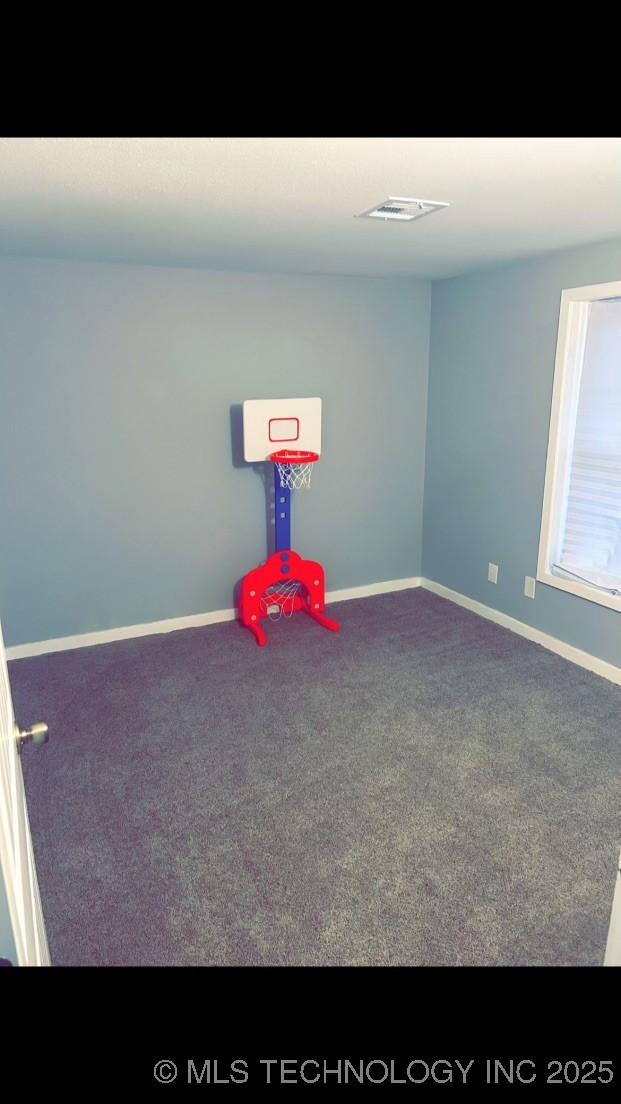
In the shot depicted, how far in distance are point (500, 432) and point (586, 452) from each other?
1.99ft

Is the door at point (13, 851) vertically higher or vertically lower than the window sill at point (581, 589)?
higher

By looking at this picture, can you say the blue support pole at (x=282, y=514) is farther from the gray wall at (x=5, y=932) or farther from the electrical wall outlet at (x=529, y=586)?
the gray wall at (x=5, y=932)

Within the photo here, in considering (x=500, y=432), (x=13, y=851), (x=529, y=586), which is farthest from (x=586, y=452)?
(x=13, y=851)

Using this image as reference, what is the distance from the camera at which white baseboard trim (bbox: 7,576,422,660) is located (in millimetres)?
3760

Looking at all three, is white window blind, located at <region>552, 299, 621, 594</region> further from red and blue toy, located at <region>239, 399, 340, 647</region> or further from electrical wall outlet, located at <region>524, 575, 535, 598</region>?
red and blue toy, located at <region>239, 399, 340, 647</region>

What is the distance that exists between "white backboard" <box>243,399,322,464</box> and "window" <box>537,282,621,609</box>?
4.40ft

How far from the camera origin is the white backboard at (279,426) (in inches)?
148

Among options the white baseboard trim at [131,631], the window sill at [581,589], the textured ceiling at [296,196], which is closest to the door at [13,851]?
the textured ceiling at [296,196]

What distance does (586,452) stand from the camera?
11.3 feet

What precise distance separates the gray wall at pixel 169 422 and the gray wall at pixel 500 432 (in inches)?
10.8

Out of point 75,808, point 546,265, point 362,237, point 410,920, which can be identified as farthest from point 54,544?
point 546,265

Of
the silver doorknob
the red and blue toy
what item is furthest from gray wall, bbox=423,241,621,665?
the silver doorknob
